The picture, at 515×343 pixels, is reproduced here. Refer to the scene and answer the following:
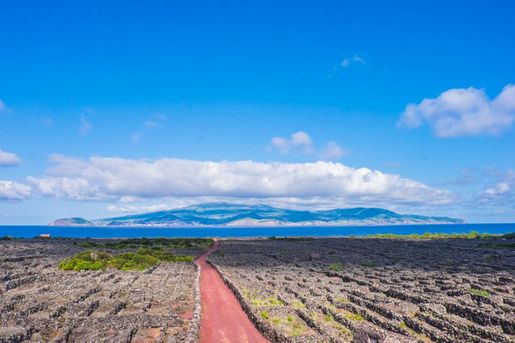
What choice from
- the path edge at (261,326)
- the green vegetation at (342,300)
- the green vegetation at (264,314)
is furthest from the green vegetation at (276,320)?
the green vegetation at (342,300)

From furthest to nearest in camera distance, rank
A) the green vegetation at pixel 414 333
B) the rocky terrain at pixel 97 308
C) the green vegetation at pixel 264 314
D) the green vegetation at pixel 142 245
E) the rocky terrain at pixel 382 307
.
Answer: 1. the green vegetation at pixel 142 245
2. the green vegetation at pixel 264 314
3. the rocky terrain at pixel 97 308
4. the rocky terrain at pixel 382 307
5. the green vegetation at pixel 414 333

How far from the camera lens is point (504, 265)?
6375 cm

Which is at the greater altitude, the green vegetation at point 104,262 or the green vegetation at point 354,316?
the green vegetation at point 354,316

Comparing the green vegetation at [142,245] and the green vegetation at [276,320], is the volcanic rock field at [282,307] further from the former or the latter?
the green vegetation at [142,245]

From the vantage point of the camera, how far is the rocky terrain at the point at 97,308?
25.6 m

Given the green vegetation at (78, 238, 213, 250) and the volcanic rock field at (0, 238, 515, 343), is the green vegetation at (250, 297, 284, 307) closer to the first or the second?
the volcanic rock field at (0, 238, 515, 343)

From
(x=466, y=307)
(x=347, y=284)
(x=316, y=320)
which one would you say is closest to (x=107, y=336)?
(x=316, y=320)

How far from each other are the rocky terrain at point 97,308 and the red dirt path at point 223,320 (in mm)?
957

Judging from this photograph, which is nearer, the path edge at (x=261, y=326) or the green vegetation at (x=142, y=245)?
the path edge at (x=261, y=326)

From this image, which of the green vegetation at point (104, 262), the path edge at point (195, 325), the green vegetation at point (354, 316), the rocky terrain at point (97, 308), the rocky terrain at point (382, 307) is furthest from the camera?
the green vegetation at point (104, 262)

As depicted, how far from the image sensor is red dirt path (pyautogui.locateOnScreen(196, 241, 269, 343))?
2631 cm

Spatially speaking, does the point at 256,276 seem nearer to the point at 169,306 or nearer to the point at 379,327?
the point at 169,306

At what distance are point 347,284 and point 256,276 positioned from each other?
1328 cm

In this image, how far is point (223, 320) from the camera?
31078mm
